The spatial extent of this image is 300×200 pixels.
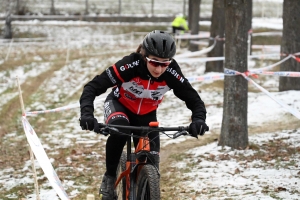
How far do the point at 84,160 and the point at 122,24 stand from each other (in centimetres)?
2866

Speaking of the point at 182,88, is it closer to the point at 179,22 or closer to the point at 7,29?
the point at 179,22

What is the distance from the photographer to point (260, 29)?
1321 inches

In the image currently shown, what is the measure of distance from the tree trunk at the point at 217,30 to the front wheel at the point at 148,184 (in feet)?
43.5

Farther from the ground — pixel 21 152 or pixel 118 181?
pixel 118 181

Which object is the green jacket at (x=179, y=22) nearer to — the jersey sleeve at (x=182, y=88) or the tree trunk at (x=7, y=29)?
the tree trunk at (x=7, y=29)

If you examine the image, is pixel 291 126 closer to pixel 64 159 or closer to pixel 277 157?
pixel 277 157

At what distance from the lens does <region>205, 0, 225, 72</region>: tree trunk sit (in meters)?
17.7

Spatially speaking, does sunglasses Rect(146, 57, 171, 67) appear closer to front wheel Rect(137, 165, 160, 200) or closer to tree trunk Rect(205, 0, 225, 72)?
front wheel Rect(137, 165, 160, 200)

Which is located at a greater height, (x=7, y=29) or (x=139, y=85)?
(x=139, y=85)

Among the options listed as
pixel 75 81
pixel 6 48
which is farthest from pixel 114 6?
pixel 75 81

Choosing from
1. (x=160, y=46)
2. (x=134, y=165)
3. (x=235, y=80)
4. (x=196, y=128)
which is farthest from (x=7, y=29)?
(x=196, y=128)

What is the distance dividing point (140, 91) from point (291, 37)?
875 centimetres

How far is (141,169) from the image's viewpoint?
4.98 m

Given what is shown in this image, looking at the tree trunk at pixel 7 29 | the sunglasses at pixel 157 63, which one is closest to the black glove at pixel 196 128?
the sunglasses at pixel 157 63
